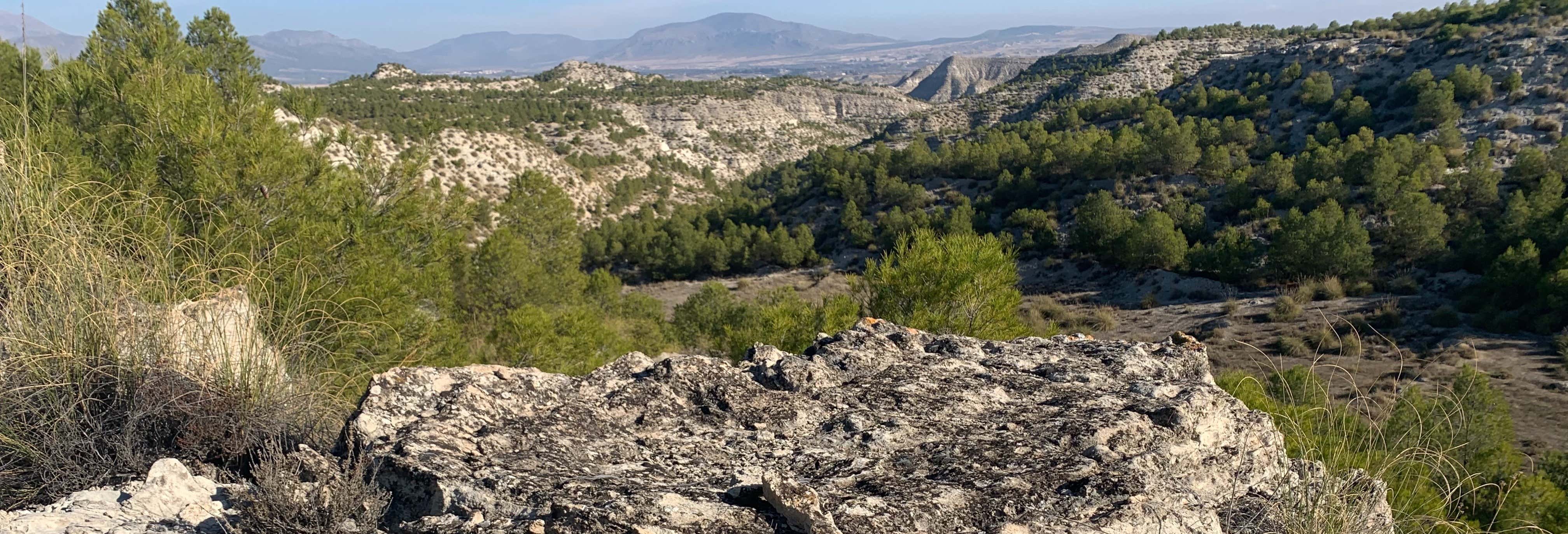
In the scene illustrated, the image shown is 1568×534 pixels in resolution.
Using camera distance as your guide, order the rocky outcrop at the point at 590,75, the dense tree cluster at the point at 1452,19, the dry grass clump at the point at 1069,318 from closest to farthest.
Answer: the dry grass clump at the point at 1069,318
the dense tree cluster at the point at 1452,19
the rocky outcrop at the point at 590,75

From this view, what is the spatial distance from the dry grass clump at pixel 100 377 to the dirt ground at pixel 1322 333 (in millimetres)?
10633

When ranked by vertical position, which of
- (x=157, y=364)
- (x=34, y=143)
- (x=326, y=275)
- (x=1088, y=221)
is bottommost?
(x=1088, y=221)

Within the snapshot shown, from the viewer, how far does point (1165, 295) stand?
2884 cm

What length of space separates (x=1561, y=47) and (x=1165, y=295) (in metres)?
26.9

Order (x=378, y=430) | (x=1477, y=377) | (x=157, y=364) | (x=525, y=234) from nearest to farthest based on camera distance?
1. (x=378, y=430)
2. (x=157, y=364)
3. (x=1477, y=377)
4. (x=525, y=234)

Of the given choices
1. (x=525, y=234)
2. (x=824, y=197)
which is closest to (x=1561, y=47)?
(x=824, y=197)

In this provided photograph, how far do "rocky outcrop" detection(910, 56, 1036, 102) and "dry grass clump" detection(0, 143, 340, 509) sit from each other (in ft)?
536

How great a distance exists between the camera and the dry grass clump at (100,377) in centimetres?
338

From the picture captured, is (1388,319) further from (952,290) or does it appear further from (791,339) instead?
(791,339)

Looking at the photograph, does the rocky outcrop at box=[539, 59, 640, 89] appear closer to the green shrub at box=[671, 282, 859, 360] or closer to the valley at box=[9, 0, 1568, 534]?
the valley at box=[9, 0, 1568, 534]

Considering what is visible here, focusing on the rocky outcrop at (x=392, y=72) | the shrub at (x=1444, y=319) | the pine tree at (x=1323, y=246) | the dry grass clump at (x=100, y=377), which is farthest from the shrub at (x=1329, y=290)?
the rocky outcrop at (x=392, y=72)

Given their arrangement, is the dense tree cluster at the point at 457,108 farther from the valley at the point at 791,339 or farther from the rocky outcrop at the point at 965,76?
the rocky outcrop at the point at 965,76

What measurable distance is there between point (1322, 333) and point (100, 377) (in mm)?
13161

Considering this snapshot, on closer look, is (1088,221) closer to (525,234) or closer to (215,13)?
(525,234)
